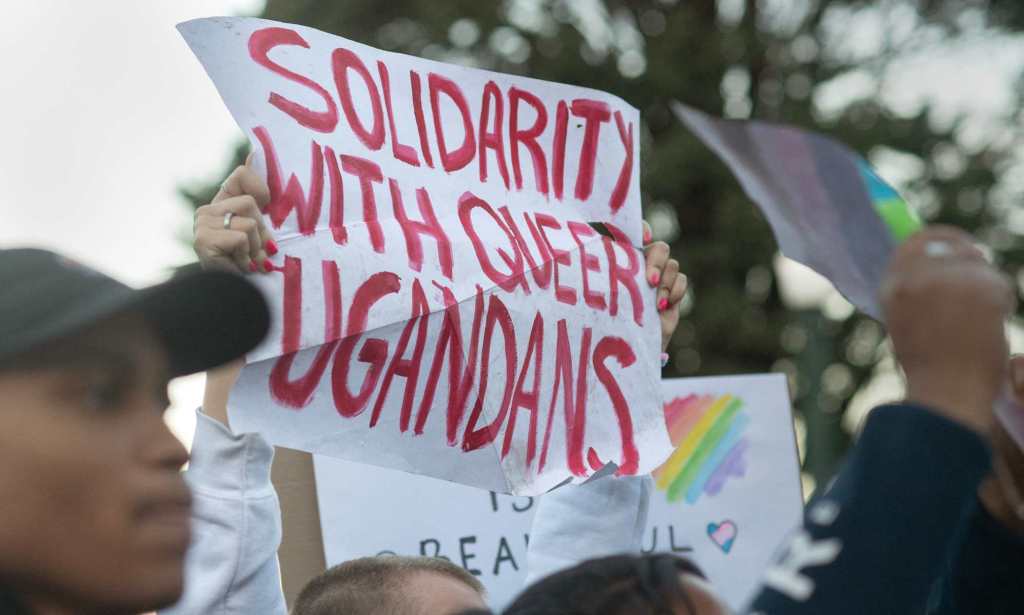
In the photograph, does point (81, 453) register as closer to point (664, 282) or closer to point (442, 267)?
point (442, 267)

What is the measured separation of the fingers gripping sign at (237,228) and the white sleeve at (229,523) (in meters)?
0.25

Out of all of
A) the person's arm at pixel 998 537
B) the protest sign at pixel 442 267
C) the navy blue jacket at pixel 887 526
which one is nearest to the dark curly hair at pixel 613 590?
the navy blue jacket at pixel 887 526

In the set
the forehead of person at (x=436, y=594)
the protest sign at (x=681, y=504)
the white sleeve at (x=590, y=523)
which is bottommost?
the protest sign at (x=681, y=504)

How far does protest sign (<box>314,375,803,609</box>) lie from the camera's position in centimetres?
296

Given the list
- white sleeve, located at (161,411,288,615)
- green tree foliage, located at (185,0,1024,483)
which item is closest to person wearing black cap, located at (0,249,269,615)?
white sleeve, located at (161,411,288,615)

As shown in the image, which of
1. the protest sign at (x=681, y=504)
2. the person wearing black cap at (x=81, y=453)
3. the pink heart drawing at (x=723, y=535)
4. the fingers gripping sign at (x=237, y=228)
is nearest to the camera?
the person wearing black cap at (x=81, y=453)

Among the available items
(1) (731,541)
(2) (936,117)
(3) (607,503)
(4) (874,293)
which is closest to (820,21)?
(2) (936,117)

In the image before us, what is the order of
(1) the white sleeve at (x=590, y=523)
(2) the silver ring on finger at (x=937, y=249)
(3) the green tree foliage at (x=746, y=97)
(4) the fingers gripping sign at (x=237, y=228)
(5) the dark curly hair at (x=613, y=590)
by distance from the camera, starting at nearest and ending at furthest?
(2) the silver ring on finger at (x=937, y=249), (5) the dark curly hair at (x=613, y=590), (4) the fingers gripping sign at (x=237, y=228), (1) the white sleeve at (x=590, y=523), (3) the green tree foliage at (x=746, y=97)

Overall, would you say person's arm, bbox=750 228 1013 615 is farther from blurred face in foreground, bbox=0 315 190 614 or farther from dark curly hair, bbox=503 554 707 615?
blurred face in foreground, bbox=0 315 190 614

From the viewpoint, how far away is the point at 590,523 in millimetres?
2203

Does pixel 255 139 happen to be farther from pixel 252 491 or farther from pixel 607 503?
pixel 607 503

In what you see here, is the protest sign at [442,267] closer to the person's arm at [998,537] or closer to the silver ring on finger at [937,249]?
the person's arm at [998,537]

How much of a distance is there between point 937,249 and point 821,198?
18 centimetres

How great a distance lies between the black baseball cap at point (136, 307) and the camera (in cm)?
107
